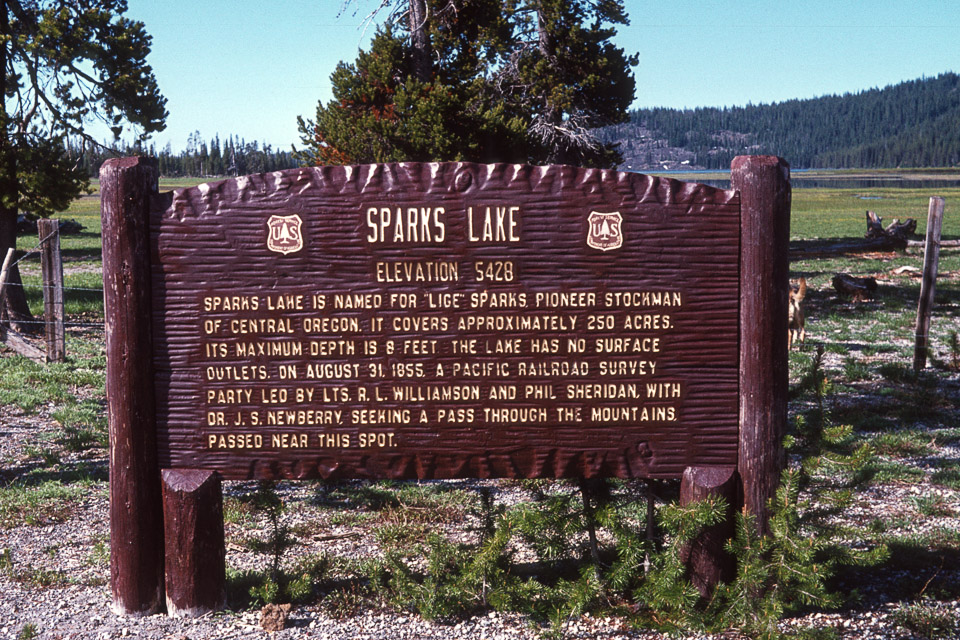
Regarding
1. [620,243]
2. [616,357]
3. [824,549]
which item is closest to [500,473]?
[616,357]

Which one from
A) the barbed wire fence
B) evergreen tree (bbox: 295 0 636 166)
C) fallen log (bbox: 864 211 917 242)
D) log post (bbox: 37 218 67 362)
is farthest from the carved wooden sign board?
fallen log (bbox: 864 211 917 242)

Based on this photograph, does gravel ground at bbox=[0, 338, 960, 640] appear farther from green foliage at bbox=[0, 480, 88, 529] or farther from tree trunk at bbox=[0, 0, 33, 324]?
tree trunk at bbox=[0, 0, 33, 324]

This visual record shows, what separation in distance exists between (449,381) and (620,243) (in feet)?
3.25

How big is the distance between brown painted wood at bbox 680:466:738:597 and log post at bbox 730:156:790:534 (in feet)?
0.27

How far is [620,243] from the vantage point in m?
4.05

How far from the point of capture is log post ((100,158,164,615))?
4.09 metres

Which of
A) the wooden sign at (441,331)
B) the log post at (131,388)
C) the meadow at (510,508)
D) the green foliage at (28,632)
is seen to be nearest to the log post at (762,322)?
the wooden sign at (441,331)

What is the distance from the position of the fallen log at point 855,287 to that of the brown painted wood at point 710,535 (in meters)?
14.4

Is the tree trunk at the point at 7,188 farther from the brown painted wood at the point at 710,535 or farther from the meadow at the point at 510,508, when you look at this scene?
the brown painted wood at the point at 710,535

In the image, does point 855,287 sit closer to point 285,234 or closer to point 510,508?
point 510,508

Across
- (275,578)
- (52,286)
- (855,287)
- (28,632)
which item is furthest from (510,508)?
(855,287)

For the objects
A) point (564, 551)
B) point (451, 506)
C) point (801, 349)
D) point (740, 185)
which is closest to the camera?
point (740, 185)

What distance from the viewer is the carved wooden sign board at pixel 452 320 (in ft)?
13.3

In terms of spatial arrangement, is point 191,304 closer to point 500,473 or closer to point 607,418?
point 500,473
